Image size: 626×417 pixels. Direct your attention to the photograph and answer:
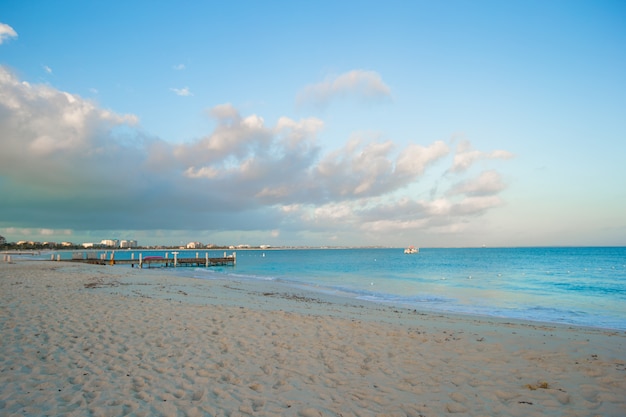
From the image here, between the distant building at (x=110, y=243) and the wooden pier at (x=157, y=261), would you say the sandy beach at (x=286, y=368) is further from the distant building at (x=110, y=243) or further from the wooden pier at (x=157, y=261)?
the distant building at (x=110, y=243)

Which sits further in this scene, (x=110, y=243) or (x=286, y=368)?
(x=110, y=243)

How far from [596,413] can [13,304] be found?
14.0 metres

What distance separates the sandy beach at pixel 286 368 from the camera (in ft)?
15.4

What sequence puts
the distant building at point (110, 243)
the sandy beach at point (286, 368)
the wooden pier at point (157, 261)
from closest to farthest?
1. the sandy beach at point (286, 368)
2. the wooden pier at point (157, 261)
3. the distant building at point (110, 243)

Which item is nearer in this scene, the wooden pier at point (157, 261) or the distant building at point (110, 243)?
the wooden pier at point (157, 261)

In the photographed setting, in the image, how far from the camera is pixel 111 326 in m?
8.45

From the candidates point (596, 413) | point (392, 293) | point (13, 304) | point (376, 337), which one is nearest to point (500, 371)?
point (596, 413)

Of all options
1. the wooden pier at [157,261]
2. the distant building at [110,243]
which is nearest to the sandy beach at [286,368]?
the wooden pier at [157,261]

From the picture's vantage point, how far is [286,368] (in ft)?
20.1

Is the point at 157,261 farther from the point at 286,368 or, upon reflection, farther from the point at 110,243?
the point at 110,243

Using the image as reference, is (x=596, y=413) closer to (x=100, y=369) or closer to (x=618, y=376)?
(x=618, y=376)

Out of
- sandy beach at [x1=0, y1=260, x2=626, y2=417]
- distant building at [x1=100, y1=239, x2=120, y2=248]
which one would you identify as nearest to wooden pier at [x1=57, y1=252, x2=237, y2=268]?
sandy beach at [x1=0, y1=260, x2=626, y2=417]

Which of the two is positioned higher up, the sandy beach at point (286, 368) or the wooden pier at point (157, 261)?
the sandy beach at point (286, 368)

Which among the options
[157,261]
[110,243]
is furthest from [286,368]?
[110,243]
